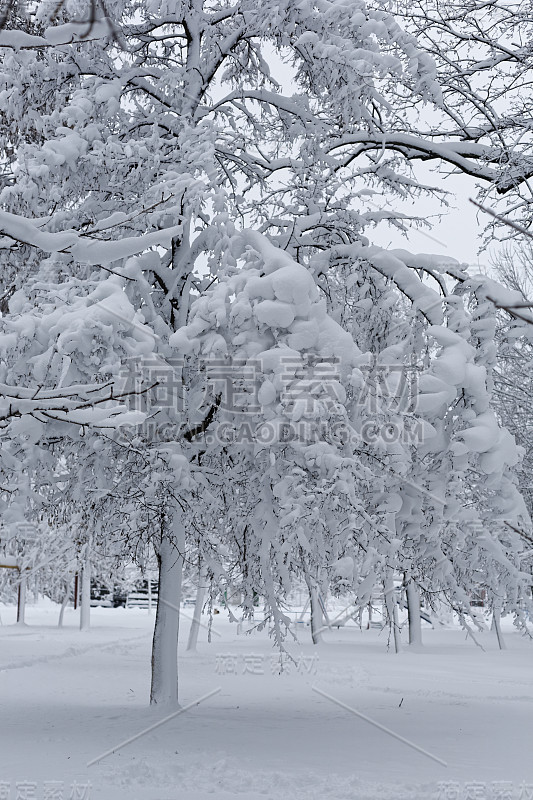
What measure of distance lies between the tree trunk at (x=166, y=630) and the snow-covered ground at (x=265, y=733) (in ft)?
1.13

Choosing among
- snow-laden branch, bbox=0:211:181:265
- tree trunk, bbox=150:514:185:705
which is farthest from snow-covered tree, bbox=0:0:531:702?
snow-laden branch, bbox=0:211:181:265

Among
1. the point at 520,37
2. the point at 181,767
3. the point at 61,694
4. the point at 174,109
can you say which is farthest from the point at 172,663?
the point at 520,37

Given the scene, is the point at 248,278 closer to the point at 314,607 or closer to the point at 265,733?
the point at 265,733

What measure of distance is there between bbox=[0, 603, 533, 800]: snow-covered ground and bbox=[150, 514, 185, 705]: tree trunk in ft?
1.13

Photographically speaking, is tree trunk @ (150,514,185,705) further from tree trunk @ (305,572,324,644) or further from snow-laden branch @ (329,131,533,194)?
snow-laden branch @ (329,131,533,194)

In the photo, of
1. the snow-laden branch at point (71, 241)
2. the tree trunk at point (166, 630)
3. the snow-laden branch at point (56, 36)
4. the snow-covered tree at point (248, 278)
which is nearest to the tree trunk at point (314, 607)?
the snow-covered tree at point (248, 278)

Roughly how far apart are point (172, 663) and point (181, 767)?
3.05 meters

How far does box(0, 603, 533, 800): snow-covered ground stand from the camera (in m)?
6.64

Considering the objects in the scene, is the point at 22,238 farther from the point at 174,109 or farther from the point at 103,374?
the point at 174,109

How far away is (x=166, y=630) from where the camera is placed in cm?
1020

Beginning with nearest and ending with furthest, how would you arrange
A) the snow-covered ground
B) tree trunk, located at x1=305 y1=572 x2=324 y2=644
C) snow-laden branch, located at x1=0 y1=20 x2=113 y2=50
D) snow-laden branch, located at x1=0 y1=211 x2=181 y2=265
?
1. snow-laden branch, located at x1=0 y1=20 x2=113 y2=50
2. snow-laden branch, located at x1=0 y1=211 x2=181 y2=265
3. the snow-covered ground
4. tree trunk, located at x1=305 y1=572 x2=324 y2=644

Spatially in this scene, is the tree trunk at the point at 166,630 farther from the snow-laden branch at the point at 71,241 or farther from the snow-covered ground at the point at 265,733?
the snow-laden branch at the point at 71,241

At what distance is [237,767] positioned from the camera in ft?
23.9

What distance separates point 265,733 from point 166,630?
1.75 meters
